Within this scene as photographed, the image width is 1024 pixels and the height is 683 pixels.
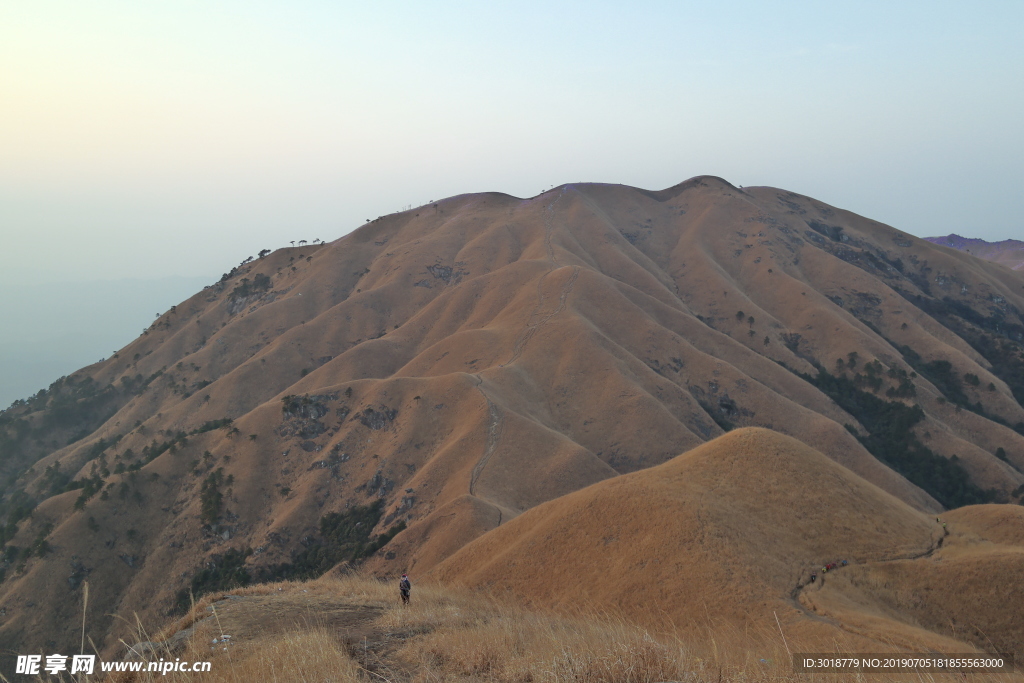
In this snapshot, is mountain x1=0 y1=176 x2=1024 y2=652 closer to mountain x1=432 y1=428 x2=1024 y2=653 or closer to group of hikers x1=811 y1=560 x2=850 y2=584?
group of hikers x1=811 y1=560 x2=850 y2=584

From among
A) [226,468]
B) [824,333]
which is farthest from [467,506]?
[824,333]

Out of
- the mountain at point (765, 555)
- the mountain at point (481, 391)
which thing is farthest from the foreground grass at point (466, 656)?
the mountain at point (481, 391)

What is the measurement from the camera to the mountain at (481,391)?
2062 inches

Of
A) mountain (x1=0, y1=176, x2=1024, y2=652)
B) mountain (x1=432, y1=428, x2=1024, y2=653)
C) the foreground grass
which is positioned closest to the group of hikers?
mountain (x1=432, y1=428, x2=1024, y2=653)

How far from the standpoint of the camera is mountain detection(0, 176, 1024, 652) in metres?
52.4

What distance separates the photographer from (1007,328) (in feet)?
396

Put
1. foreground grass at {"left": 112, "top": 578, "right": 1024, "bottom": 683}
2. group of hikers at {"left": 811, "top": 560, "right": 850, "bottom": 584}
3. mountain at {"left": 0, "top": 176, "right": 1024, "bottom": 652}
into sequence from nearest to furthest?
foreground grass at {"left": 112, "top": 578, "right": 1024, "bottom": 683} < group of hikers at {"left": 811, "top": 560, "right": 850, "bottom": 584} < mountain at {"left": 0, "top": 176, "right": 1024, "bottom": 652}

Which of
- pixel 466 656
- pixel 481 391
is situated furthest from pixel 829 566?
pixel 481 391

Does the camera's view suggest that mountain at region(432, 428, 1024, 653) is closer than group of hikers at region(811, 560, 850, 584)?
Yes

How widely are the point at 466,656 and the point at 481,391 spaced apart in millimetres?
52408

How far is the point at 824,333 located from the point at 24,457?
13842 centimetres

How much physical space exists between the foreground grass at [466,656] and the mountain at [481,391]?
17.1 meters

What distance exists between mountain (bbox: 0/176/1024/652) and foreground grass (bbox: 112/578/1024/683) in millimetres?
17126

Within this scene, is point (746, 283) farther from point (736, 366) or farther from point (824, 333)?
point (736, 366)
